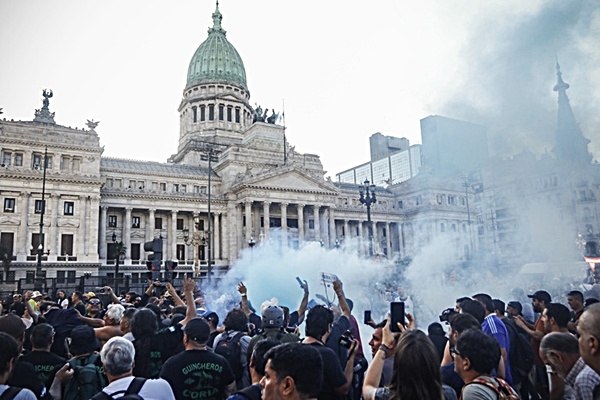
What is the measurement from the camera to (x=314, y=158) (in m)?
64.8

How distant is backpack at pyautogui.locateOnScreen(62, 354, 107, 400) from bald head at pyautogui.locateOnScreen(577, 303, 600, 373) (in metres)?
4.67

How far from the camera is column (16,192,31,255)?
4350cm

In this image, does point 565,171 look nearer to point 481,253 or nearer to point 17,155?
point 481,253

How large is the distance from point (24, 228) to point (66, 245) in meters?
4.05

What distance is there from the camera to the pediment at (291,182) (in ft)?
177

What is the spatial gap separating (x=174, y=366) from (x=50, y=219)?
4670 cm

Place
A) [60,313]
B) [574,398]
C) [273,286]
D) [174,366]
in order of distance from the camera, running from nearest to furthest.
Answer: [574,398] < [174,366] < [60,313] < [273,286]

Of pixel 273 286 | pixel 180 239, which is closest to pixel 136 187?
pixel 180 239

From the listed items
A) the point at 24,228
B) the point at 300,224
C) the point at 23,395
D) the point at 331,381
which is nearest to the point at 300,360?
the point at 331,381

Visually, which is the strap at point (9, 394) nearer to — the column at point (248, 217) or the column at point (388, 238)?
the column at point (248, 217)

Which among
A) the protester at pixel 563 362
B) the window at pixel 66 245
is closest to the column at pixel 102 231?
the window at pixel 66 245

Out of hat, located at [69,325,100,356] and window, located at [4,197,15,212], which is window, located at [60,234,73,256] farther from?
hat, located at [69,325,100,356]

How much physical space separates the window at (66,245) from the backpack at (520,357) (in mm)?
47087

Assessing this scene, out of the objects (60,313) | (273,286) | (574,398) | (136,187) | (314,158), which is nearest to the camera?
(574,398)
